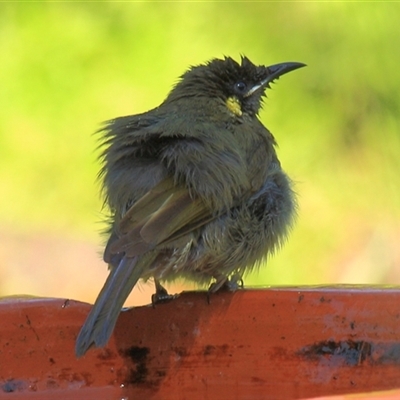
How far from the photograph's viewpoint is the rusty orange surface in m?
3.67

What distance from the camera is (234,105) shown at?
511cm

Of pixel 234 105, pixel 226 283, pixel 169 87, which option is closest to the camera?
pixel 226 283

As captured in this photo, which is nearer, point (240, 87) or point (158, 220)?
point (158, 220)

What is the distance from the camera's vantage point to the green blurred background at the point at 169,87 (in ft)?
21.9

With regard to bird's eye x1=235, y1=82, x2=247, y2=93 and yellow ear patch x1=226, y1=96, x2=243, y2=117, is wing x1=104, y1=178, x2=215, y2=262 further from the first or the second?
bird's eye x1=235, y1=82, x2=247, y2=93

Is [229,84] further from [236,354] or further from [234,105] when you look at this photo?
[236,354]

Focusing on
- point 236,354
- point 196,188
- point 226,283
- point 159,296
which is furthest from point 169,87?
point 236,354

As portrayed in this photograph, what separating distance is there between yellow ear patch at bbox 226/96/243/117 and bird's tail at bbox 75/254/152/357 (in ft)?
4.26

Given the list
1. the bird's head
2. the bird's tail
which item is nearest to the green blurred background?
the bird's head

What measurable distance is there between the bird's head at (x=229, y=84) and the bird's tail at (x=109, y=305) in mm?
1357

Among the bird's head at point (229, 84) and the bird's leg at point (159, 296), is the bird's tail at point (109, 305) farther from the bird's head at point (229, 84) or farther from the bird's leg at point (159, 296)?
the bird's head at point (229, 84)

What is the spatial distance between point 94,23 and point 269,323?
4202 millimetres

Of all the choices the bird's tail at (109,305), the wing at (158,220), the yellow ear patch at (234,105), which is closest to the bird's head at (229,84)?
the yellow ear patch at (234,105)

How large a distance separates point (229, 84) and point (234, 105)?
0.13 m
